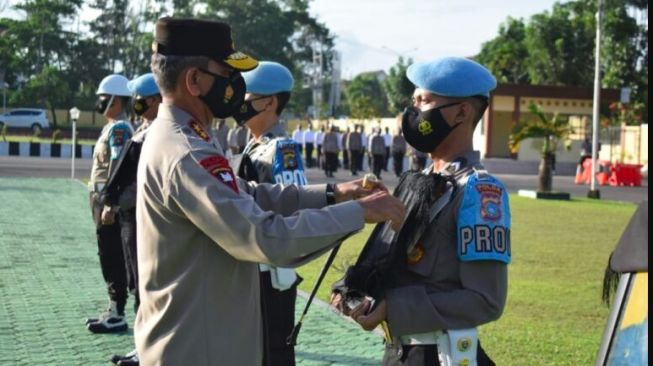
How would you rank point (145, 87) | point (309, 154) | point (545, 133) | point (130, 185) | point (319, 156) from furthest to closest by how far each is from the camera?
1. point (309, 154)
2. point (319, 156)
3. point (545, 133)
4. point (145, 87)
5. point (130, 185)

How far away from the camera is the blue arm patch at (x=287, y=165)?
17.0 ft

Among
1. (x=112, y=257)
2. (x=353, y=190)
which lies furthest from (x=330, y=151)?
(x=353, y=190)

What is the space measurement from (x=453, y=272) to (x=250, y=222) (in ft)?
2.51

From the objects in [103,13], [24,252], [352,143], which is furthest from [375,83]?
[24,252]

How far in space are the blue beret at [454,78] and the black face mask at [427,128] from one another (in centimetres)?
6

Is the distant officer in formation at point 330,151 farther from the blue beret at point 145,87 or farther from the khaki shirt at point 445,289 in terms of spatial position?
the khaki shirt at point 445,289

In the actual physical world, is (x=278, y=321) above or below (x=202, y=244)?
below

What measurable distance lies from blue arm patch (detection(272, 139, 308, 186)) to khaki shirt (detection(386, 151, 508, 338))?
6.43ft

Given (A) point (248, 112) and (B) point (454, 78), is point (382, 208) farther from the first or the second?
(A) point (248, 112)

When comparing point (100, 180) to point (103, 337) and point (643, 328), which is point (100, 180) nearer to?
point (103, 337)

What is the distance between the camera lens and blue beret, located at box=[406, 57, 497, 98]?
11.1ft

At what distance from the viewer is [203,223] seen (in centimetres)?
295

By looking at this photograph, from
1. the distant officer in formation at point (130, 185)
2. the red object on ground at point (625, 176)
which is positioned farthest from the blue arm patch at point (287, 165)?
the red object on ground at point (625, 176)

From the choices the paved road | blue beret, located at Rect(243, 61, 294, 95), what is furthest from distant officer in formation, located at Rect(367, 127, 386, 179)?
blue beret, located at Rect(243, 61, 294, 95)
